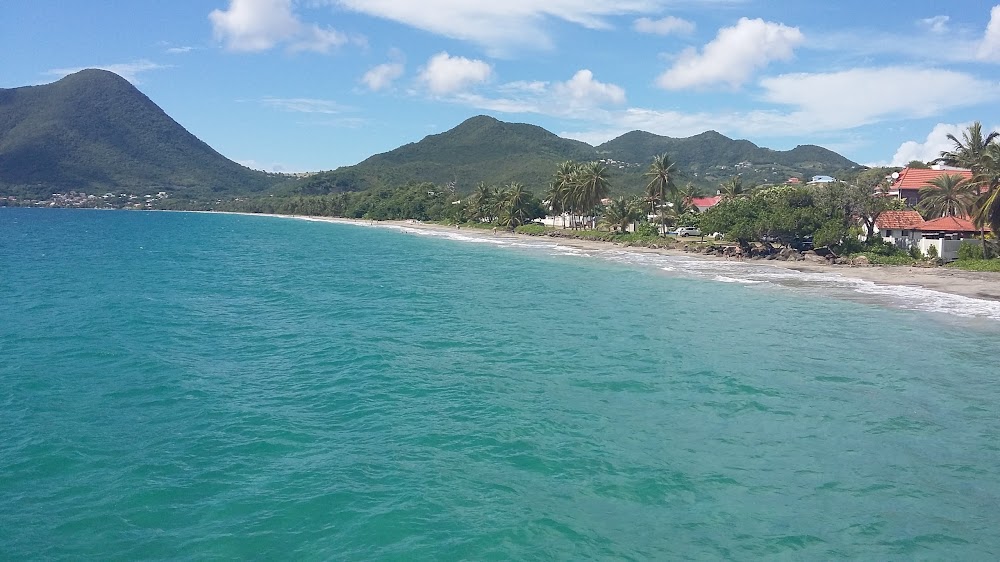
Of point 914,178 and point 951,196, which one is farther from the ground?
point 914,178

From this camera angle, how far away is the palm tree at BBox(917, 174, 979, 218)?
47844mm

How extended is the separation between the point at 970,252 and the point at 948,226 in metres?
4.54

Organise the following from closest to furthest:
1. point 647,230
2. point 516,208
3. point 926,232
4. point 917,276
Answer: point 917,276
point 926,232
point 647,230
point 516,208

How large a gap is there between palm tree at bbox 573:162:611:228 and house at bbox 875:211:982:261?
31.5 meters

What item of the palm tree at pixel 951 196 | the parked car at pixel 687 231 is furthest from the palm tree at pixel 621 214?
the palm tree at pixel 951 196

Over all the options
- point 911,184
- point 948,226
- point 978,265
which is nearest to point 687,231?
point 911,184

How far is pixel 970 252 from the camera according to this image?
43188 mm

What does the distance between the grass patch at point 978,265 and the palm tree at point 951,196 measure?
7080mm

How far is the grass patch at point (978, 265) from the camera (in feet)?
131

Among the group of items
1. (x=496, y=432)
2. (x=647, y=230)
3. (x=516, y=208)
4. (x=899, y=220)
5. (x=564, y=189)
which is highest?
(x=564, y=189)

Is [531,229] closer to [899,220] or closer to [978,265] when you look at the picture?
[899,220]

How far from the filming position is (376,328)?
23562 millimetres

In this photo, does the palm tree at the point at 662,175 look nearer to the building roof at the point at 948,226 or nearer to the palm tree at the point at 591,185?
the palm tree at the point at 591,185

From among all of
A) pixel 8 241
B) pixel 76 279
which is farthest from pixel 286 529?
pixel 8 241
